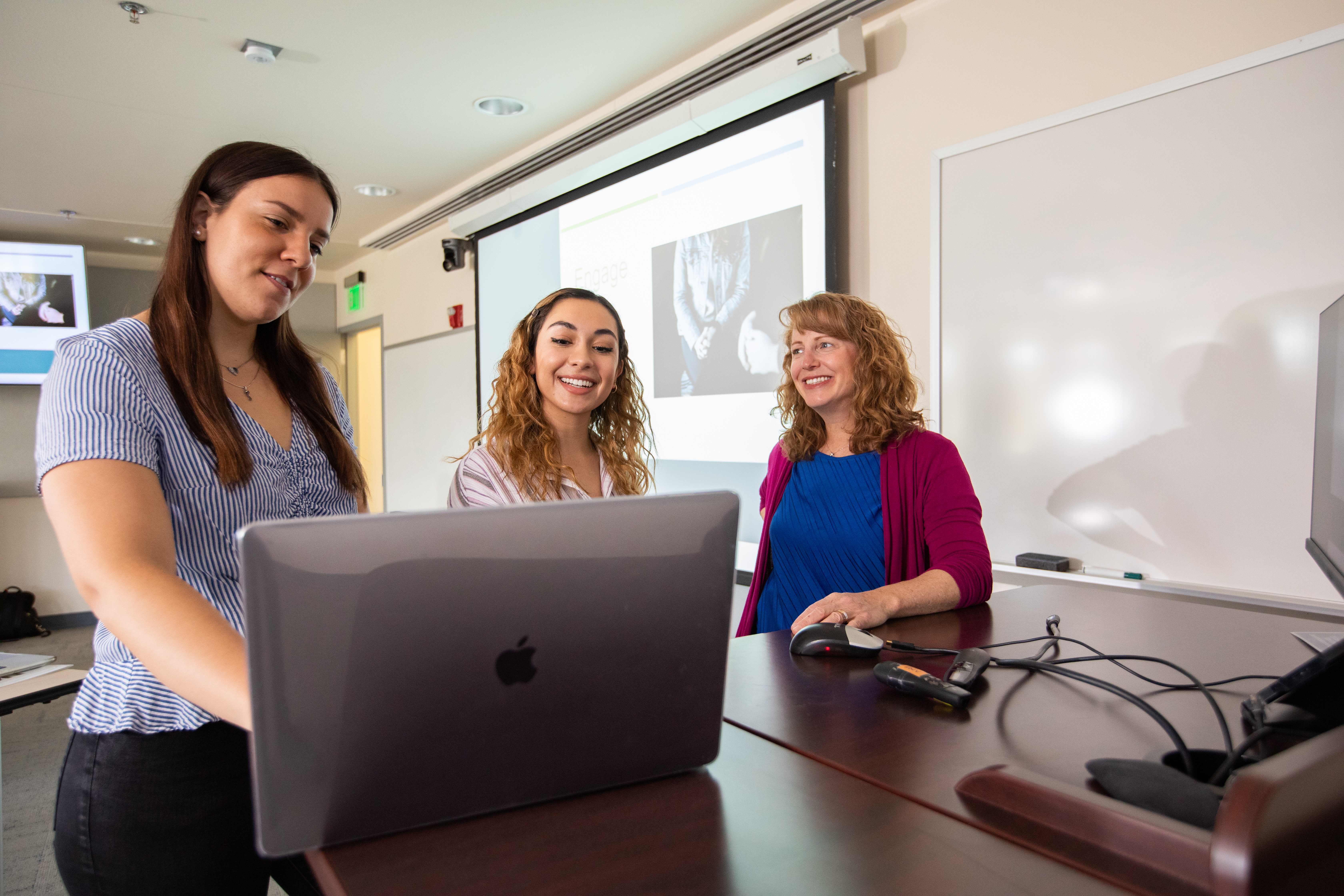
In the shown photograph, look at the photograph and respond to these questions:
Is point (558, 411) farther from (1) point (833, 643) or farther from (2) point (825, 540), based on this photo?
(1) point (833, 643)

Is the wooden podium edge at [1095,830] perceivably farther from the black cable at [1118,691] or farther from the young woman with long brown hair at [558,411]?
the young woman with long brown hair at [558,411]

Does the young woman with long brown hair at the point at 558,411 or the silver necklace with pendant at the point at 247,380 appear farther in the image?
the young woman with long brown hair at the point at 558,411

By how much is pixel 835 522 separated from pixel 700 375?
1.83 m

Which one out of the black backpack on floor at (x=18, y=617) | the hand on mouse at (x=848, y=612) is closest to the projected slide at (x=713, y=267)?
the hand on mouse at (x=848, y=612)

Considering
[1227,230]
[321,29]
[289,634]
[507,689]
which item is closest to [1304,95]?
[1227,230]

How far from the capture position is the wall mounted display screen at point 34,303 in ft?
19.7

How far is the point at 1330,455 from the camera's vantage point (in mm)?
1075

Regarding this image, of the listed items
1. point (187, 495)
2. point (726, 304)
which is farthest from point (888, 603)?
point (726, 304)

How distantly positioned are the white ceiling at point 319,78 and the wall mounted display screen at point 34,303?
2.95 feet

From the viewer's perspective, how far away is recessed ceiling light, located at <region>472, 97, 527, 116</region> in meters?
4.02

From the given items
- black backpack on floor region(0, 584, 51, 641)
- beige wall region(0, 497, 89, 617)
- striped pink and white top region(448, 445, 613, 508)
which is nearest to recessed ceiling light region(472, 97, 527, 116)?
striped pink and white top region(448, 445, 613, 508)

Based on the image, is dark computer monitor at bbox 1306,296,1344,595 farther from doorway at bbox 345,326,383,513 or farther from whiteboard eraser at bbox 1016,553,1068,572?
doorway at bbox 345,326,383,513

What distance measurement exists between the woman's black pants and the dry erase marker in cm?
214

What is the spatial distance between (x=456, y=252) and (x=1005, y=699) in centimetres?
510
